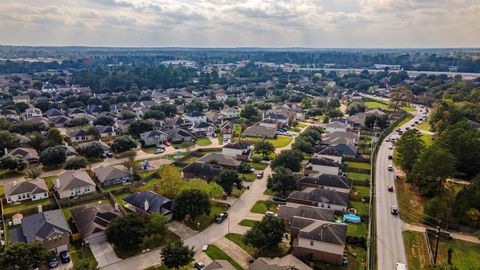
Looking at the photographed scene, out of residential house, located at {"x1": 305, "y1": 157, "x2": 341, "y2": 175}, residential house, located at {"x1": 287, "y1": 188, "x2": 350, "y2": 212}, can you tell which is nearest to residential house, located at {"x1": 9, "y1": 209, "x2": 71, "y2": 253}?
residential house, located at {"x1": 287, "y1": 188, "x2": 350, "y2": 212}

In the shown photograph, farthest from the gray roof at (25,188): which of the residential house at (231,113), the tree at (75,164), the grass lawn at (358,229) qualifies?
the residential house at (231,113)

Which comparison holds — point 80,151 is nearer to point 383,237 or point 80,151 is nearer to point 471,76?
point 383,237

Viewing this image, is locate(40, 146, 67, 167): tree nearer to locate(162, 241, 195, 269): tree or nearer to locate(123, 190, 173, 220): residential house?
locate(123, 190, 173, 220): residential house

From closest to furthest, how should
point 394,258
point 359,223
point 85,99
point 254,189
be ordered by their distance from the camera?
1. point 394,258
2. point 359,223
3. point 254,189
4. point 85,99

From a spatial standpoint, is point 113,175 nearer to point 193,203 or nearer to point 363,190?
point 193,203

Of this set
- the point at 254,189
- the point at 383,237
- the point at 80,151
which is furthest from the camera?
the point at 80,151

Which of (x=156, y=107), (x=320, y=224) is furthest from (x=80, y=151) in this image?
(x=320, y=224)

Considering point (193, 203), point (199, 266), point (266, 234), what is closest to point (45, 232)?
point (193, 203)

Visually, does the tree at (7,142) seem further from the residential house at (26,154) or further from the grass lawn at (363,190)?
the grass lawn at (363,190)
